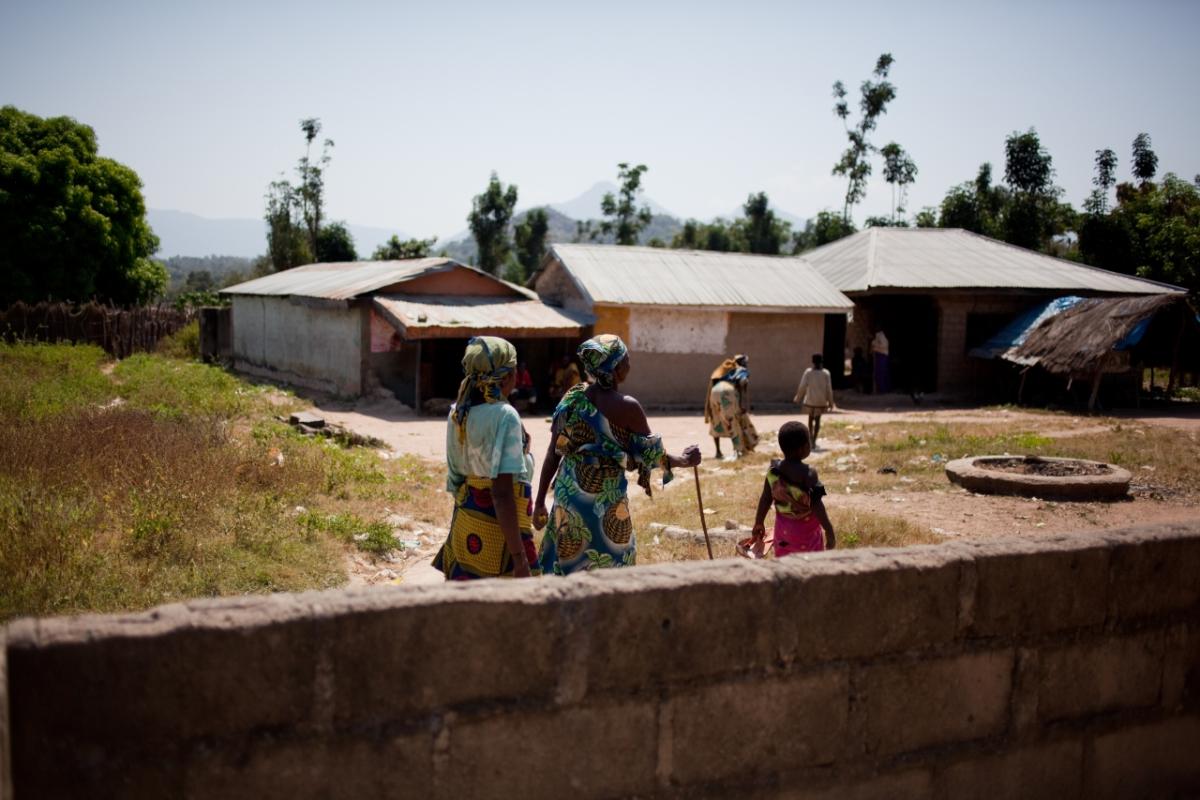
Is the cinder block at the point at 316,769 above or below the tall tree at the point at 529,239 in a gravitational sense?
below

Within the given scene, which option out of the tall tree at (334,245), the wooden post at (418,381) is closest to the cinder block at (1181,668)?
the wooden post at (418,381)

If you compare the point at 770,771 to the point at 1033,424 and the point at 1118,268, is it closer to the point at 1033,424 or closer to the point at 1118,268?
the point at 1033,424

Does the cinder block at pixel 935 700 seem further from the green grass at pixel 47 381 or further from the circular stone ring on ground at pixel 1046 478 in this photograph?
the green grass at pixel 47 381

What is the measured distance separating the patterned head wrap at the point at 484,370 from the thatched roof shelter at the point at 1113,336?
1758 centimetres

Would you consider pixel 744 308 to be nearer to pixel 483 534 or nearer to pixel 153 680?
pixel 483 534

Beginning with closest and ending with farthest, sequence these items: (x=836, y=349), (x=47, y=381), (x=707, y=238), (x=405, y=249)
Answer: (x=47, y=381) → (x=836, y=349) → (x=405, y=249) → (x=707, y=238)

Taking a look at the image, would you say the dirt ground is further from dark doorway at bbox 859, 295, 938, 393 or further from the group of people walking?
the group of people walking

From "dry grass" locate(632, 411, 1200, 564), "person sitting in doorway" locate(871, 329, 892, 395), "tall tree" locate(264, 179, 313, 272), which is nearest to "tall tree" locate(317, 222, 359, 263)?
"tall tree" locate(264, 179, 313, 272)

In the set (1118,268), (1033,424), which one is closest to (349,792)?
(1033,424)

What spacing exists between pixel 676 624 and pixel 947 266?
2287 centimetres

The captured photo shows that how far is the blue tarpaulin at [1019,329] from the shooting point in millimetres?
20938

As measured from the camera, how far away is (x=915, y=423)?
16.5m

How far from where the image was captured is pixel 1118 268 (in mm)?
28438

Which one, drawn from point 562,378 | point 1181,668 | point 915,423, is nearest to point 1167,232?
point 915,423
